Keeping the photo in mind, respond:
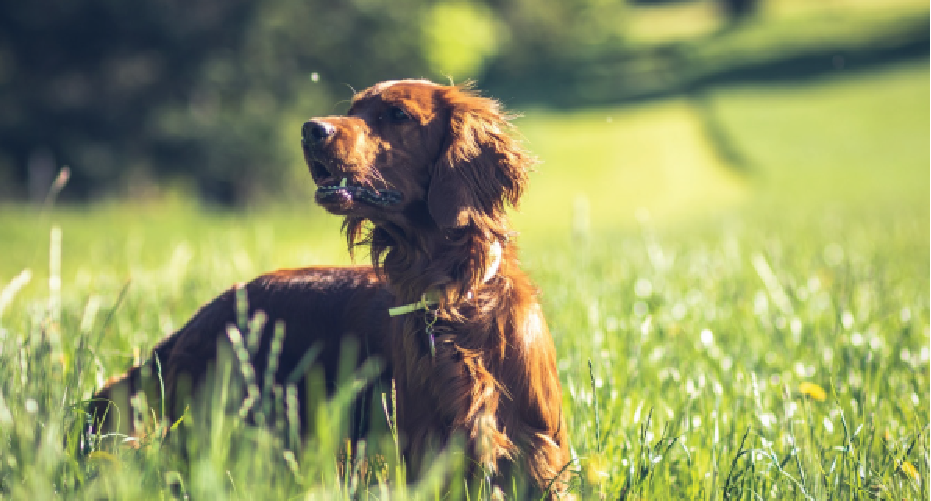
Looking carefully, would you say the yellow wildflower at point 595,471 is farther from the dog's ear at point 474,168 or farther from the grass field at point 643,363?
the dog's ear at point 474,168

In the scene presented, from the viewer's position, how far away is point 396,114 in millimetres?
2357

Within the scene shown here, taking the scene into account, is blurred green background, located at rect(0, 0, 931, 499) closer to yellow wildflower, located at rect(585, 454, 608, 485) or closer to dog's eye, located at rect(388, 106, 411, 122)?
yellow wildflower, located at rect(585, 454, 608, 485)

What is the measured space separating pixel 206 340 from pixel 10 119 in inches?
521

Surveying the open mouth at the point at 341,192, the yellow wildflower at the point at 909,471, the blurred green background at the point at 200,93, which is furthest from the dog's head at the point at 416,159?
the blurred green background at the point at 200,93

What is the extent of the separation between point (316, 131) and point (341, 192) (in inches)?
7.0

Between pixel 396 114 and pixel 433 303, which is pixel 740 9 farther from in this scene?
pixel 433 303

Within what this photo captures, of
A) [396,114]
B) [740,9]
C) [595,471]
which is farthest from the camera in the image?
[740,9]

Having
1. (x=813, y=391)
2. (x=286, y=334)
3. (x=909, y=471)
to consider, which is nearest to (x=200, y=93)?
(x=286, y=334)

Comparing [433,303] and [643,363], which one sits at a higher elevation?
[433,303]

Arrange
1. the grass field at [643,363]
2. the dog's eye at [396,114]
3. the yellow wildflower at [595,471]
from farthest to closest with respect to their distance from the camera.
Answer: the dog's eye at [396,114] → the yellow wildflower at [595,471] → the grass field at [643,363]

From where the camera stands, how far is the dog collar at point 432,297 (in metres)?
2.25

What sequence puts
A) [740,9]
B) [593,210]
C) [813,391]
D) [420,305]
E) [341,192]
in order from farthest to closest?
1. [740,9]
2. [593,210]
3. [813,391]
4. [420,305]
5. [341,192]

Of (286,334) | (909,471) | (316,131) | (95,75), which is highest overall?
(95,75)

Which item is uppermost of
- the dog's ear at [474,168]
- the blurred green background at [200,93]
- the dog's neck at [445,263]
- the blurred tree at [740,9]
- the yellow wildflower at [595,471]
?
the blurred tree at [740,9]
